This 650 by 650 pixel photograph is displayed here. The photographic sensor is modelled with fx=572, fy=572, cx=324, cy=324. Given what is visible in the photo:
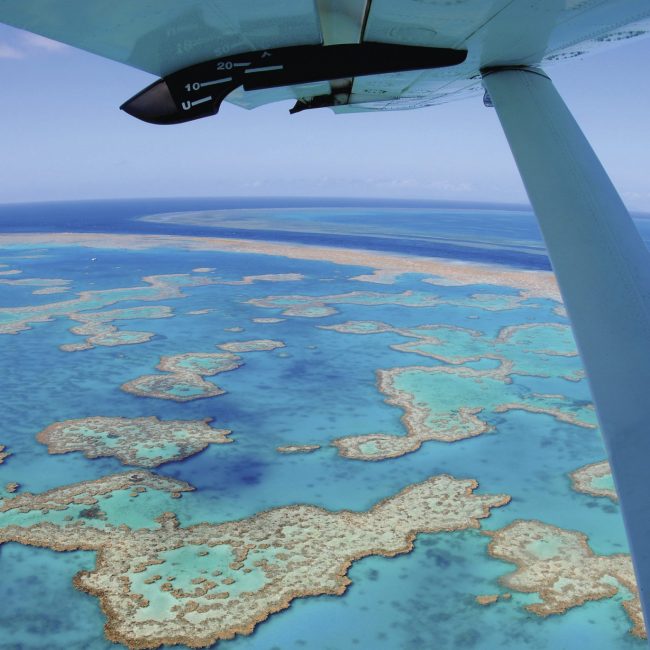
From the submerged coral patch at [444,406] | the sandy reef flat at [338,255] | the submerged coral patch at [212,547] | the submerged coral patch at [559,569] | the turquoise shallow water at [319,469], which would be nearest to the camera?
the turquoise shallow water at [319,469]

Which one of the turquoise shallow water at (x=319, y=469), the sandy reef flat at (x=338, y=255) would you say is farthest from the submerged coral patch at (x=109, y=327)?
the sandy reef flat at (x=338, y=255)

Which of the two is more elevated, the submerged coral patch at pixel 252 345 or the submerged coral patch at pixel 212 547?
the submerged coral patch at pixel 252 345

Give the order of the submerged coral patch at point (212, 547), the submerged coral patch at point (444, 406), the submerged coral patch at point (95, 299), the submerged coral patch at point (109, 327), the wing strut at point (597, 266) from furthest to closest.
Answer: the submerged coral patch at point (95, 299) < the submerged coral patch at point (109, 327) < the submerged coral patch at point (444, 406) < the submerged coral patch at point (212, 547) < the wing strut at point (597, 266)

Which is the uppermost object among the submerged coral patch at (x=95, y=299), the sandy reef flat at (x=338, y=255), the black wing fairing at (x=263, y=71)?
the black wing fairing at (x=263, y=71)

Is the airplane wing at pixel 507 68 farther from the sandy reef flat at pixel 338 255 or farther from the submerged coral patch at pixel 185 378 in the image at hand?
the sandy reef flat at pixel 338 255

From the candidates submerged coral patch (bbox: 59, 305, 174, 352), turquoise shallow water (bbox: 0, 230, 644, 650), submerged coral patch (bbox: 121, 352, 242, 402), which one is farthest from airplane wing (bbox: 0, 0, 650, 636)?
submerged coral patch (bbox: 59, 305, 174, 352)

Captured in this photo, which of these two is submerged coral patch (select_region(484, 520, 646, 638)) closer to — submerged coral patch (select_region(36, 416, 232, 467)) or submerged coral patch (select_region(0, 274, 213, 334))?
submerged coral patch (select_region(36, 416, 232, 467))
